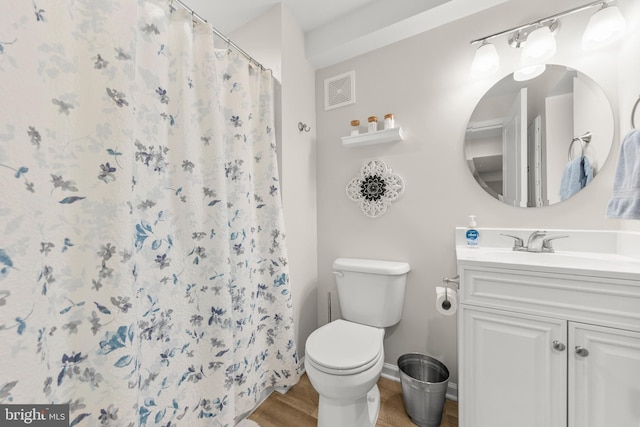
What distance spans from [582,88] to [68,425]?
7.87ft

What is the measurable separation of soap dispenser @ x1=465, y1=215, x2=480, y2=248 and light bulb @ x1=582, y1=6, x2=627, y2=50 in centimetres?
93

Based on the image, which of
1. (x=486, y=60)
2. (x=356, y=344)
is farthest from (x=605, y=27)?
(x=356, y=344)

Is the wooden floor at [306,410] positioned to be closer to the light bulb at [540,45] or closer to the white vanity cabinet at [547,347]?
the white vanity cabinet at [547,347]

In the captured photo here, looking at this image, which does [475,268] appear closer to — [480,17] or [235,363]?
[235,363]

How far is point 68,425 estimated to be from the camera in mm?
694

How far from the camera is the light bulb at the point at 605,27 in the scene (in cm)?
103

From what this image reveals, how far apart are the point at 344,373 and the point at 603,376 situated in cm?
88

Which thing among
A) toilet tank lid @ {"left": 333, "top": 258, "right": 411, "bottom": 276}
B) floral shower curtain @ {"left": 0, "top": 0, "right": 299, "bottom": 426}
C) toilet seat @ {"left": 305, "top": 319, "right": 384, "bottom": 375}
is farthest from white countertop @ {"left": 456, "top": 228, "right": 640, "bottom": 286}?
floral shower curtain @ {"left": 0, "top": 0, "right": 299, "bottom": 426}

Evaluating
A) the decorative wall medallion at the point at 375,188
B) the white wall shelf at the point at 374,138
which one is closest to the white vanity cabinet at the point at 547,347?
the decorative wall medallion at the point at 375,188

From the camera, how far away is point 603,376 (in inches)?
31.3

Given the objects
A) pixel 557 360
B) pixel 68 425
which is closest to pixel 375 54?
pixel 557 360

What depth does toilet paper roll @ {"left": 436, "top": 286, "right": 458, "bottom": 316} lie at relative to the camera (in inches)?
44.9

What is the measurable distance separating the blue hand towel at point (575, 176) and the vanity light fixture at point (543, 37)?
514 millimetres

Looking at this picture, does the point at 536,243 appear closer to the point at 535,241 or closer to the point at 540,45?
the point at 535,241
